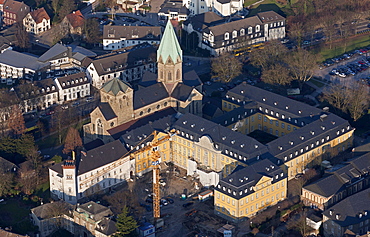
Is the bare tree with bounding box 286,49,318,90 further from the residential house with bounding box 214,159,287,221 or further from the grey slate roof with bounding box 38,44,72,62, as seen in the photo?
the grey slate roof with bounding box 38,44,72,62

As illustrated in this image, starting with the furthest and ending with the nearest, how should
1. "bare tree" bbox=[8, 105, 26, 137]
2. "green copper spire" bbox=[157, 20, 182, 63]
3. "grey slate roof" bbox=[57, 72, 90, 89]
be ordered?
1. "grey slate roof" bbox=[57, 72, 90, 89]
2. "green copper spire" bbox=[157, 20, 182, 63]
3. "bare tree" bbox=[8, 105, 26, 137]

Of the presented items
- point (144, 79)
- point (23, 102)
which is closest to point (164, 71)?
point (144, 79)

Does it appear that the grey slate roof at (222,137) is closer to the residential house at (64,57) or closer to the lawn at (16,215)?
the lawn at (16,215)

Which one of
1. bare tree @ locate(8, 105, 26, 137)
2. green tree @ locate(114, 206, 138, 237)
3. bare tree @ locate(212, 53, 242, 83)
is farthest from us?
bare tree @ locate(212, 53, 242, 83)

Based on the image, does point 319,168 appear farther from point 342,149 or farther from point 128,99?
point 128,99

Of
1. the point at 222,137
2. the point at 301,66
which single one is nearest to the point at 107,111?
the point at 222,137

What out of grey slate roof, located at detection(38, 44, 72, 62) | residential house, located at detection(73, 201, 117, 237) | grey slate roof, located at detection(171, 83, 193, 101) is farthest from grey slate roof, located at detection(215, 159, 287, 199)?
grey slate roof, located at detection(38, 44, 72, 62)
